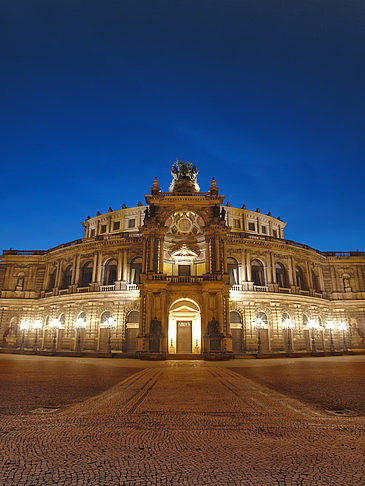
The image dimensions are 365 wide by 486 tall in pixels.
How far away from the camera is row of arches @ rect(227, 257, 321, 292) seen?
40031 mm

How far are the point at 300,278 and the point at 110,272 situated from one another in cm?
2665

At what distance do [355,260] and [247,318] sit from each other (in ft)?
72.3

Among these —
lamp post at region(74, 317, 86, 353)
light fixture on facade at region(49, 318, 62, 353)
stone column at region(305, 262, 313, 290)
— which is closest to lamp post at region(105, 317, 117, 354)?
lamp post at region(74, 317, 86, 353)

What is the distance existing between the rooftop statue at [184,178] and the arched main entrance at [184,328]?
696 inches

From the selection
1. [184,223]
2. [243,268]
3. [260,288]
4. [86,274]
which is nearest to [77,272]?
[86,274]

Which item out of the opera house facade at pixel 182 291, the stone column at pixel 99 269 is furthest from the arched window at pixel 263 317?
the stone column at pixel 99 269

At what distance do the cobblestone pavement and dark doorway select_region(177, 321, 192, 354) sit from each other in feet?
91.6

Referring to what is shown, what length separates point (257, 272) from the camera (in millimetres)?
41625

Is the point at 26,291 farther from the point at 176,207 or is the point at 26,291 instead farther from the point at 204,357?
the point at 204,357

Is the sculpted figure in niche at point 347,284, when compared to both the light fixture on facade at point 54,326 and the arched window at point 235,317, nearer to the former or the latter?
the arched window at point 235,317

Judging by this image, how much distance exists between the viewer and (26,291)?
4697 cm

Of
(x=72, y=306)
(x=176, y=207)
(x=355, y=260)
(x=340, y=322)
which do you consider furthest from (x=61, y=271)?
(x=355, y=260)

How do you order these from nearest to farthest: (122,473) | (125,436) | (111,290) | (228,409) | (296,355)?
(122,473)
(125,436)
(228,409)
(296,355)
(111,290)

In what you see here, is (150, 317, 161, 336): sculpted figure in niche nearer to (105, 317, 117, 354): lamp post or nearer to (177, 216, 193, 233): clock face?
(105, 317, 117, 354): lamp post
